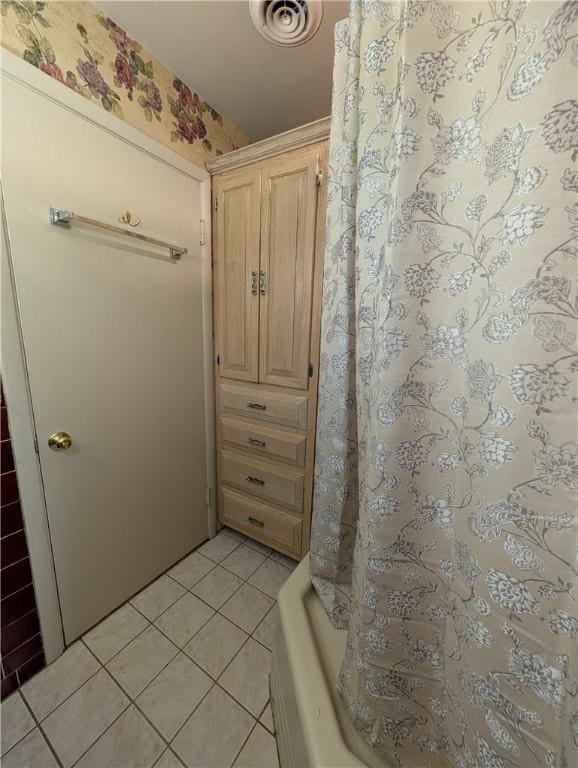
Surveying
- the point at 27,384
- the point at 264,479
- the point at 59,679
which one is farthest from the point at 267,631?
the point at 27,384

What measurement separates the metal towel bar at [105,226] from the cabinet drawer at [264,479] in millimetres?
1072

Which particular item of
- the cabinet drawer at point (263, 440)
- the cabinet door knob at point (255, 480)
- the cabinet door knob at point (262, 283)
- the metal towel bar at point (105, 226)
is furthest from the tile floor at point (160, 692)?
the metal towel bar at point (105, 226)

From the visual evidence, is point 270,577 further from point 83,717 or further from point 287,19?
point 287,19

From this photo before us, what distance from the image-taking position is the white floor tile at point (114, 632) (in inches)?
43.1

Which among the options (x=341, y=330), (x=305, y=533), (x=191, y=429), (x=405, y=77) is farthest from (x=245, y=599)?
(x=405, y=77)

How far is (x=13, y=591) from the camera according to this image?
929mm

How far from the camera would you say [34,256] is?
34.9 inches

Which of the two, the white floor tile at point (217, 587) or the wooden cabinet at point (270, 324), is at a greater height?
the wooden cabinet at point (270, 324)

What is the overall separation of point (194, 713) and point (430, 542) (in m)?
1.05

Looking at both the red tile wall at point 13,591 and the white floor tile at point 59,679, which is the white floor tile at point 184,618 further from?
the red tile wall at point 13,591

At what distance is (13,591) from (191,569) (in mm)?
741

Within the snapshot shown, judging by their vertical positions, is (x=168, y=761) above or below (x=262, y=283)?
below

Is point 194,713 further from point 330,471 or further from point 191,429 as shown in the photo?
point 191,429

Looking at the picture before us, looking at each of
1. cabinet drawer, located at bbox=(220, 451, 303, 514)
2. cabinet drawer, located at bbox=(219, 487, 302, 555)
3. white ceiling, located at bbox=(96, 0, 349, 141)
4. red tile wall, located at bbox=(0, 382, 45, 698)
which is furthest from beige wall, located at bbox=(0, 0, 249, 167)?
cabinet drawer, located at bbox=(219, 487, 302, 555)
